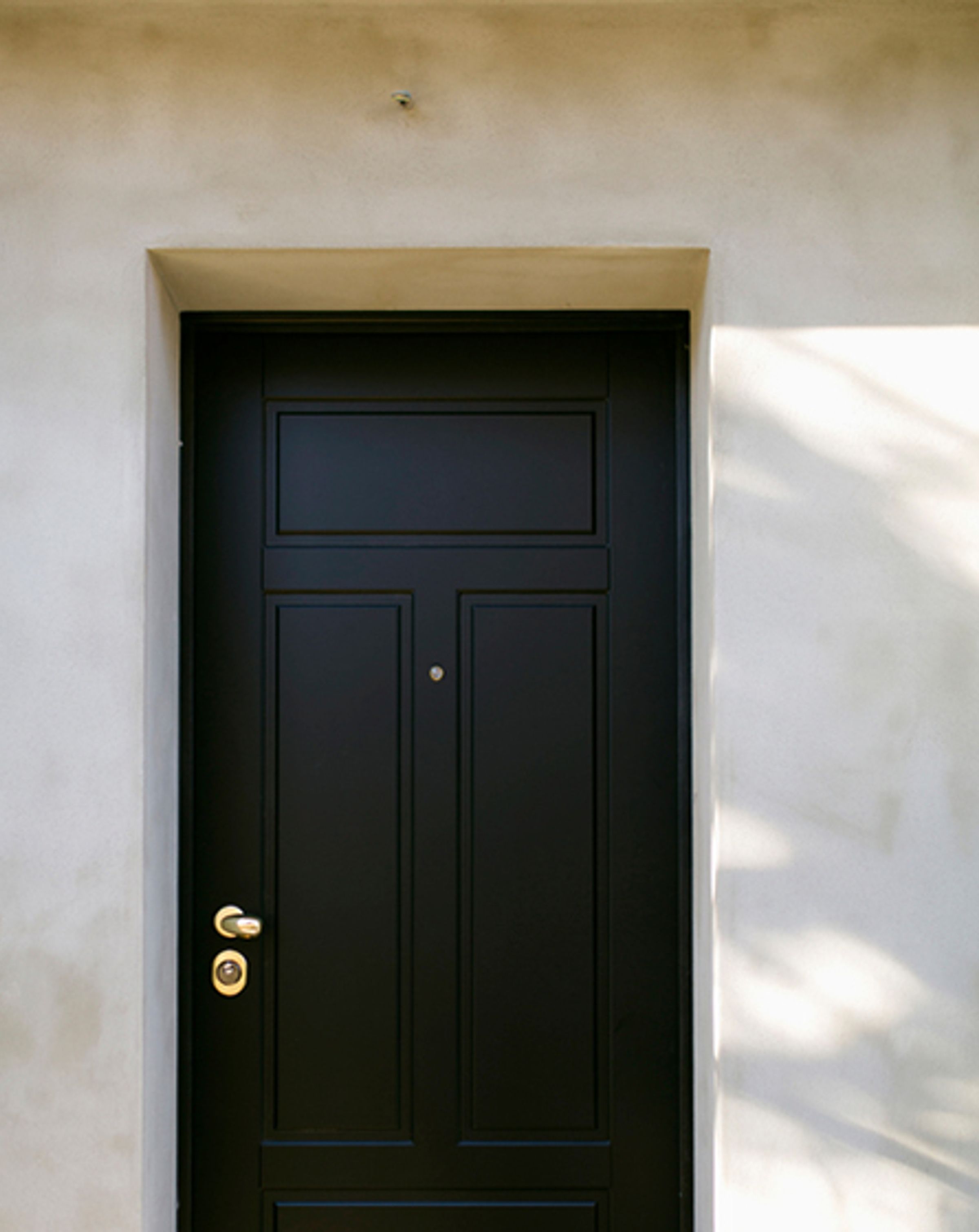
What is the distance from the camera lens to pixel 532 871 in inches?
72.7

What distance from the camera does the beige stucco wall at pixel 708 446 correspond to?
5.29 feet

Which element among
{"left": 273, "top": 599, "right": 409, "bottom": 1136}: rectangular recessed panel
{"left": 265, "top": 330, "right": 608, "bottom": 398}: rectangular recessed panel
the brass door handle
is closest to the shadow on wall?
{"left": 265, "top": 330, "right": 608, "bottom": 398}: rectangular recessed panel

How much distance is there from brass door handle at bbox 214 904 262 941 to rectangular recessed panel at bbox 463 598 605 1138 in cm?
42

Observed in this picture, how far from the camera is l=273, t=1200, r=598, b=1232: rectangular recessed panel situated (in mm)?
1814

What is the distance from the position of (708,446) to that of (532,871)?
895 millimetres

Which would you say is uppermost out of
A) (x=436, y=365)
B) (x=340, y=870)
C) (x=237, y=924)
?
(x=436, y=365)

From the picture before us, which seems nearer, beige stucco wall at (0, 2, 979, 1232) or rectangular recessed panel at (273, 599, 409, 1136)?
beige stucco wall at (0, 2, 979, 1232)

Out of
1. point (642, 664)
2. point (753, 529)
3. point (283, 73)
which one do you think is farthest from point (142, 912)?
point (283, 73)

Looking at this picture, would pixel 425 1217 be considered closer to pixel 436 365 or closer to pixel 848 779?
pixel 848 779

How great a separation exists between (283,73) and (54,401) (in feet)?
2.36

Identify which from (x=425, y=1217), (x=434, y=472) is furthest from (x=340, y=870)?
(x=434, y=472)

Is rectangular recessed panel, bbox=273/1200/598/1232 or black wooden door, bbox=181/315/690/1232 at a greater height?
black wooden door, bbox=181/315/690/1232

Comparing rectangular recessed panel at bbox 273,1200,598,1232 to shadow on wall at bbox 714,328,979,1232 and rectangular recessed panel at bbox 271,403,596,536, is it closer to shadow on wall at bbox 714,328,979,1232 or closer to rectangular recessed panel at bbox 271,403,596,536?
shadow on wall at bbox 714,328,979,1232

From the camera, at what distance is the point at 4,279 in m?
1.65
